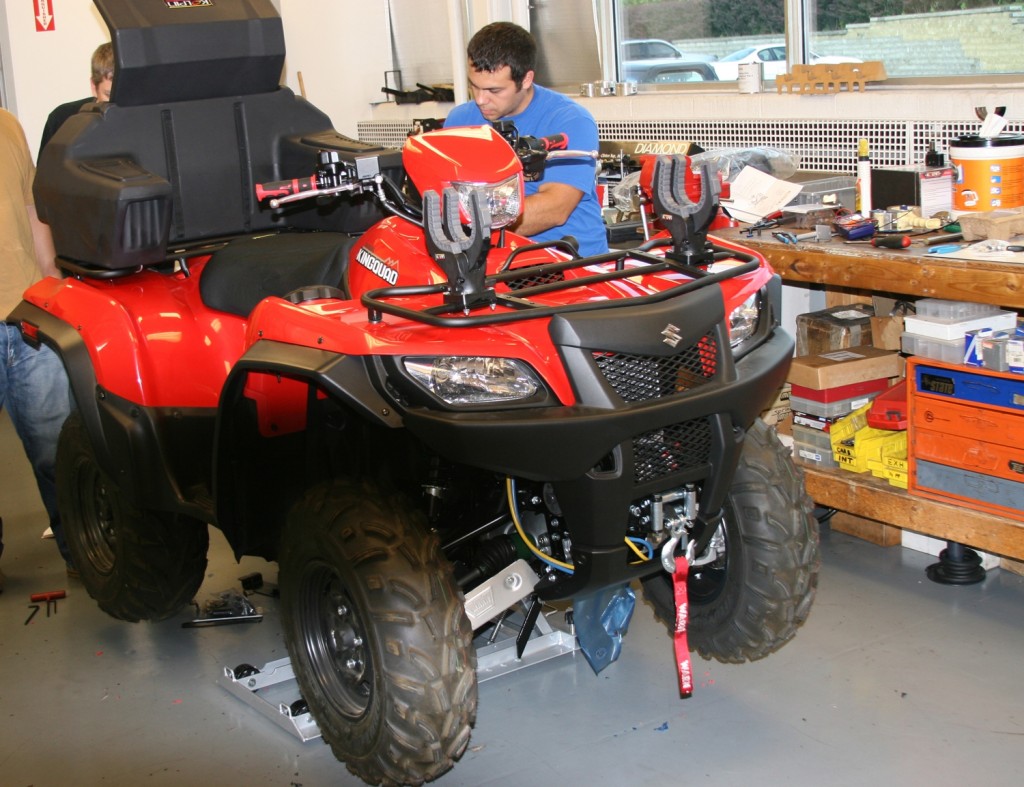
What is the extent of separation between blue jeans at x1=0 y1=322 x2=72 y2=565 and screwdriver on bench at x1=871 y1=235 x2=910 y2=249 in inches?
100

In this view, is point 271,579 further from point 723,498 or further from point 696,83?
point 696,83

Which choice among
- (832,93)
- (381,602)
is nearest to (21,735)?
(381,602)

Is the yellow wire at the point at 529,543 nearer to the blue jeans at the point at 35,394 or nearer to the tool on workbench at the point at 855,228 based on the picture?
the tool on workbench at the point at 855,228

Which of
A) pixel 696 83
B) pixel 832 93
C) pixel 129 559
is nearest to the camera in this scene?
pixel 129 559

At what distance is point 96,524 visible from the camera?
3553mm

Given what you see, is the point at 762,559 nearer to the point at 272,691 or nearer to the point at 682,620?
the point at 682,620

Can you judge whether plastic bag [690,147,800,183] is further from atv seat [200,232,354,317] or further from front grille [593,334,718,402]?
front grille [593,334,718,402]

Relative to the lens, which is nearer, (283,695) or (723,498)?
(723,498)

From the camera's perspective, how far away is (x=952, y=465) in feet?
11.5

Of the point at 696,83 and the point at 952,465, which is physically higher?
the point at 696,83

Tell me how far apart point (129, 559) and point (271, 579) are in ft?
2.23

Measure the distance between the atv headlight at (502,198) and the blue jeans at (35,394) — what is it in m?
1.97

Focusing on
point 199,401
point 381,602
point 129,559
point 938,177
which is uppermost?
point 938,177

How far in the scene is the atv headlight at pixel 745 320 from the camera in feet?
8.23
